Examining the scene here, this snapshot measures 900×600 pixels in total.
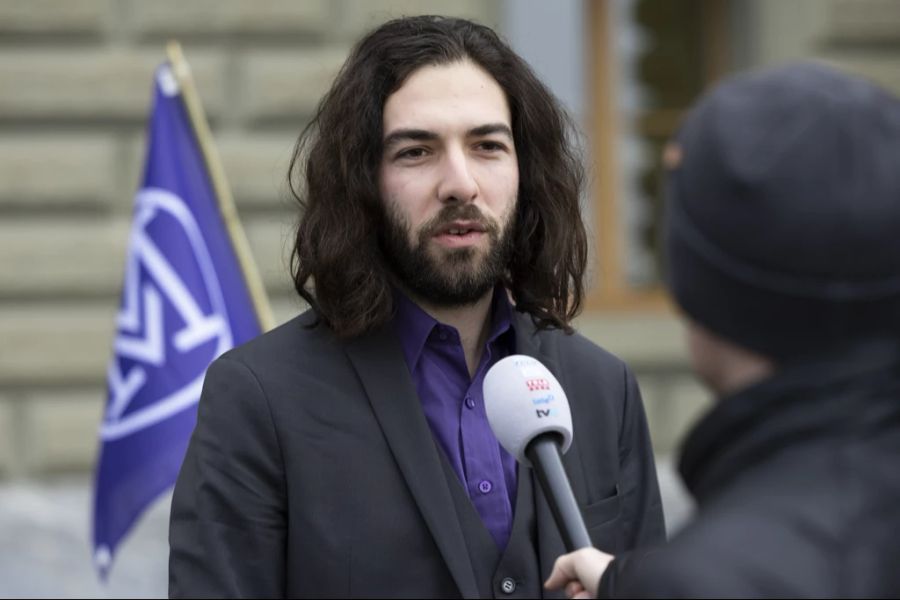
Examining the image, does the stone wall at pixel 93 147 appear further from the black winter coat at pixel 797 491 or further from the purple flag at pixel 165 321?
the black winter coat at pixel 797 491

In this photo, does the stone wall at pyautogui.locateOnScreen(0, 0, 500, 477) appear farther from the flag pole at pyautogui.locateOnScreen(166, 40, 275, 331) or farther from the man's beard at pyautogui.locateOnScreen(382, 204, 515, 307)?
the man's beard at pyautogui.locateOnScreen(382, 204, 515, 307)

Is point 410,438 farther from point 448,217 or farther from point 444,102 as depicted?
point 444,102

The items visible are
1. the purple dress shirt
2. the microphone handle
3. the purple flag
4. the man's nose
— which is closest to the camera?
the microphone handle

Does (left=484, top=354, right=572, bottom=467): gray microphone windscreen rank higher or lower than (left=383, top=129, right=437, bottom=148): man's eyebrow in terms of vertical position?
lower

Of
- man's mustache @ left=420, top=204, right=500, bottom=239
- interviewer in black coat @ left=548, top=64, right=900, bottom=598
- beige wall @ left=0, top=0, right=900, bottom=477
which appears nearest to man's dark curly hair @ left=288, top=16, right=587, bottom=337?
man's mustache @ left=420, top=204, right=500, bottom=239

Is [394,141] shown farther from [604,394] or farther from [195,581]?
[195,581]

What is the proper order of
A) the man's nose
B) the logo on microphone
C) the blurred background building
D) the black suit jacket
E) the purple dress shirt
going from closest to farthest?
the logo on microphone < the black suit jacket < the purple dress shirt < the man's nose < the blurred background building

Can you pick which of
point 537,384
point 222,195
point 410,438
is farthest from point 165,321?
point 537,384

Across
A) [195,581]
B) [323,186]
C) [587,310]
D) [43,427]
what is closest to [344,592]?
[195,581]

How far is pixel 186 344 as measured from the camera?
4.20 meters

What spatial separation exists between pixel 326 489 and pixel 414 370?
0.31 meters

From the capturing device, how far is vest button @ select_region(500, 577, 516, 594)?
259 centimetres

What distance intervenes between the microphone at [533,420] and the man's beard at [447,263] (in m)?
0.45

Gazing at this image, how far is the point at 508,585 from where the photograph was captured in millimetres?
2592
